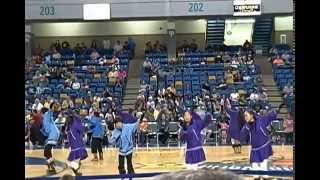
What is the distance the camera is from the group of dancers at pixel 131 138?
21.7 ft

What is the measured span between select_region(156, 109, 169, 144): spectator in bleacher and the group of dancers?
378mm

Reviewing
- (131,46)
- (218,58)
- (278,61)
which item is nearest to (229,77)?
(218,58)

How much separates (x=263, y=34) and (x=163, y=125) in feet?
14.4

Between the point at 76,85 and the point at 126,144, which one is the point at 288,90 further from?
the point at 76,85

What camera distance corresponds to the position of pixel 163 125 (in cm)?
889

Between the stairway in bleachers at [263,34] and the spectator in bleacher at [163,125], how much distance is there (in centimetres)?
366

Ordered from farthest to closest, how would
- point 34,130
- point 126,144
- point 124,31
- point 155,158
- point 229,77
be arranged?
point 124,31, point 229,77, point 155,158, point 126,144, point 34,130

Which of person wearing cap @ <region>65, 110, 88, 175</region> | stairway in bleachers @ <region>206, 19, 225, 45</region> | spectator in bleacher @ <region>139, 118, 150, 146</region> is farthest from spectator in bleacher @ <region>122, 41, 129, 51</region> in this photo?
person wearing cap @ <region>65, 110, 88, 175</region>

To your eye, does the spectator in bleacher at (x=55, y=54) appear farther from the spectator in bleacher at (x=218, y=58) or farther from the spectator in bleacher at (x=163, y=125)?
the spectator in bleacher at (x=163, y=125)

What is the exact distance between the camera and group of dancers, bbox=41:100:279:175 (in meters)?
6.63

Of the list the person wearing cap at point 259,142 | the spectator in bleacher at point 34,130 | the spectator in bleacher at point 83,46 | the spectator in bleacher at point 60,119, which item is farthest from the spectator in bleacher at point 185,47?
the spectator in bleacher at point 34,130

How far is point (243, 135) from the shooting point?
7.83m
